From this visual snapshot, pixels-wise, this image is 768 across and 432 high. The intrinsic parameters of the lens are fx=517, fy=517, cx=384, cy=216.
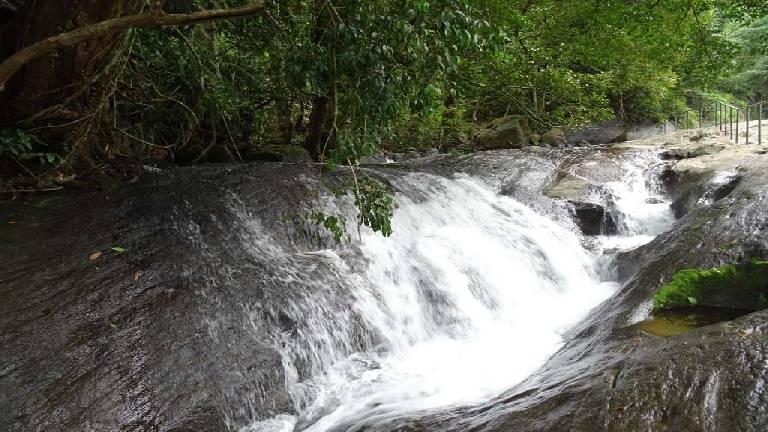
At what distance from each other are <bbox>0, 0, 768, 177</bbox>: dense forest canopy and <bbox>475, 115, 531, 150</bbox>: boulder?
119 cm

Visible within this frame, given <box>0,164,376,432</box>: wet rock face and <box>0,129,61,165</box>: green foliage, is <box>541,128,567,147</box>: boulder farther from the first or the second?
<box>0,129,61,165</box>: green foliage

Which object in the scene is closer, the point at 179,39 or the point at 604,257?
the point at 179,39

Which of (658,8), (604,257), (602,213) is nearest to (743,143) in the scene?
(658,8)

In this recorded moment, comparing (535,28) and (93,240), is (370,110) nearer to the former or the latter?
(93,240)

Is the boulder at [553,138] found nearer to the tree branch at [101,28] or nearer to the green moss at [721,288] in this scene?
the green moss at [721,288]

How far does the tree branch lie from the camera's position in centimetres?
388

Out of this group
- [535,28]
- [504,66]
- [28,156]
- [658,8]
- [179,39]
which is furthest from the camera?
[535,28]

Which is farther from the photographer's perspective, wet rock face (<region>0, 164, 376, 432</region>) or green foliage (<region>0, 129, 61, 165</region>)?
green foliage (<region>0, 129, 61, 165</region>)

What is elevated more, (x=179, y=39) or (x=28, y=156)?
(x=179, y=39)

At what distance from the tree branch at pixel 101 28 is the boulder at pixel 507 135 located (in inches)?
→ 469

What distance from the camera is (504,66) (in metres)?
12.4

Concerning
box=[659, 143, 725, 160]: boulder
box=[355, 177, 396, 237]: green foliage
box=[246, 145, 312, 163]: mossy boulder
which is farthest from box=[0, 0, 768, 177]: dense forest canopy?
box=[659, 143, 725, 160]: boulder

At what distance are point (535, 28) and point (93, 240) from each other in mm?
13355

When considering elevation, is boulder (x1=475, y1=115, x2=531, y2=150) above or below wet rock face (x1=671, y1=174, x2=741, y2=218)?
above
